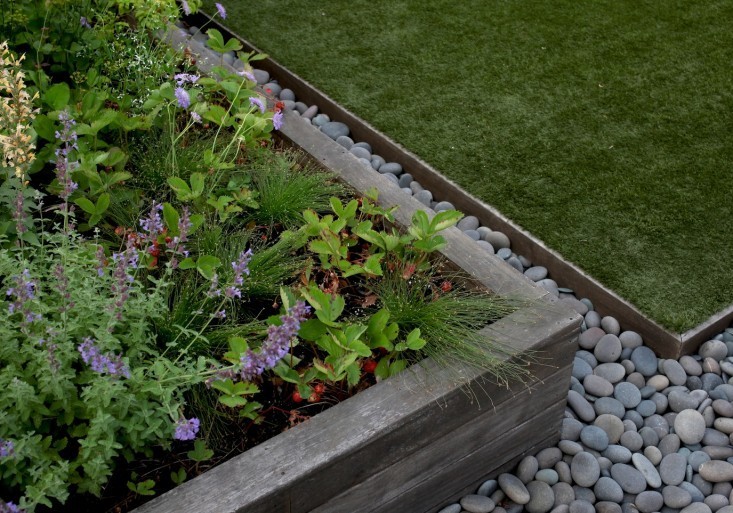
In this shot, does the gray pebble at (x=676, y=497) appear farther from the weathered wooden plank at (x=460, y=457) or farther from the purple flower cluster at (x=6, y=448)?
the purple flower cluster at (x=6, y=448)

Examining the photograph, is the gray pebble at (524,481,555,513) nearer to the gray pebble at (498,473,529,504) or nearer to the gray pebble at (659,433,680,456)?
the gray pebble at (498,473,529,504)

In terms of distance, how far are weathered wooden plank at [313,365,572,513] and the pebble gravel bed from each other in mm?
80

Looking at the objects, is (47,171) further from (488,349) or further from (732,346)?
(732,346)

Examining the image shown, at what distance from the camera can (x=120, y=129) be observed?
2.67 meters

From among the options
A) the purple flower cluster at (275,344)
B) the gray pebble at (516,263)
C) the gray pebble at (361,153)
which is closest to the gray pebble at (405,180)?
the gray pebble at (361,153)

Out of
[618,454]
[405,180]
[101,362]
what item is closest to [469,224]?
[405,180]

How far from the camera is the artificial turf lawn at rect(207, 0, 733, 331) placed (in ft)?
9.90

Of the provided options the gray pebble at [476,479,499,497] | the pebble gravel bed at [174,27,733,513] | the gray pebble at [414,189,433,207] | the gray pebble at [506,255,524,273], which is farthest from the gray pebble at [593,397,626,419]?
the gray pebble at [414,189,433,207]

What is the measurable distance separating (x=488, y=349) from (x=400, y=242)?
41cm

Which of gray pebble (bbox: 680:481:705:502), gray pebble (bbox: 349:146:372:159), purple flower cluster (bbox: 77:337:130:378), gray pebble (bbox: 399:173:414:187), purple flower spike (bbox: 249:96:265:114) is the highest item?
purple flower cluster (bbox: 77:337:130:378)

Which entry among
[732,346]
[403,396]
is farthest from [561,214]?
[403,396]

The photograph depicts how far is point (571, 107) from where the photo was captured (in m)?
3.75

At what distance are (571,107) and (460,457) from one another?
2068 millimetres

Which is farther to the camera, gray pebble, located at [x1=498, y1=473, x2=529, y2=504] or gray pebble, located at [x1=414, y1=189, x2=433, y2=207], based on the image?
gray pebble, located at [x1=414, y1=189, x2=433, y2=207]
